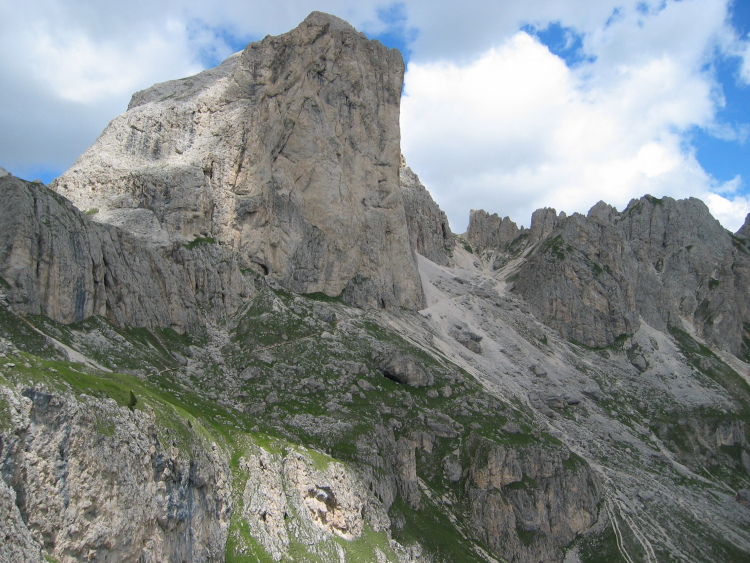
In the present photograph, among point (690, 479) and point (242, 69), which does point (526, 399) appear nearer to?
point (690, 479)

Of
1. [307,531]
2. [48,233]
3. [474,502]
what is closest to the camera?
[307,531]

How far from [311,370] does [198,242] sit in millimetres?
30572

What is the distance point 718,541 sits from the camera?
101 metres

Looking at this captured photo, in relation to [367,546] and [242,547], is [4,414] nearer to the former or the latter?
[242,547]

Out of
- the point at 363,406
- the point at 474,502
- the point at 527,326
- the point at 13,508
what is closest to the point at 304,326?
the point at 363,406

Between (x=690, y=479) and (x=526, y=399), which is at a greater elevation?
(x=526, y=399)

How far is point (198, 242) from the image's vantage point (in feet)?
Result: 359

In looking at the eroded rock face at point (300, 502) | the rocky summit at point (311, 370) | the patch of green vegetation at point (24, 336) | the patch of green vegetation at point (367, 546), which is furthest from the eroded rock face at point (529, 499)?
the patch of green vegetation at point (24, 336)

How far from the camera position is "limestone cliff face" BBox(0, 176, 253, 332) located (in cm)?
7694

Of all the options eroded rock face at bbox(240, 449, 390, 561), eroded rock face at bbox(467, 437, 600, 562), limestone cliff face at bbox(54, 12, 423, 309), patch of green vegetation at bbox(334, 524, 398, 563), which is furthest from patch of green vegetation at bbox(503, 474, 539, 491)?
limestone cliff face at bbox(54, 12, 423, 309)

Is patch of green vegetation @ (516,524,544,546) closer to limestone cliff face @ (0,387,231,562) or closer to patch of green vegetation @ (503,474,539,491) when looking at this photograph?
patch of green vegetation @ (503,474,539,491)

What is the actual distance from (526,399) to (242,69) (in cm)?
8973

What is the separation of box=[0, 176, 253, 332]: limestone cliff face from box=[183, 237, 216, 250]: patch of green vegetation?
607 millimetres

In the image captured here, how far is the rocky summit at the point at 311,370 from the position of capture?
42000 mm
